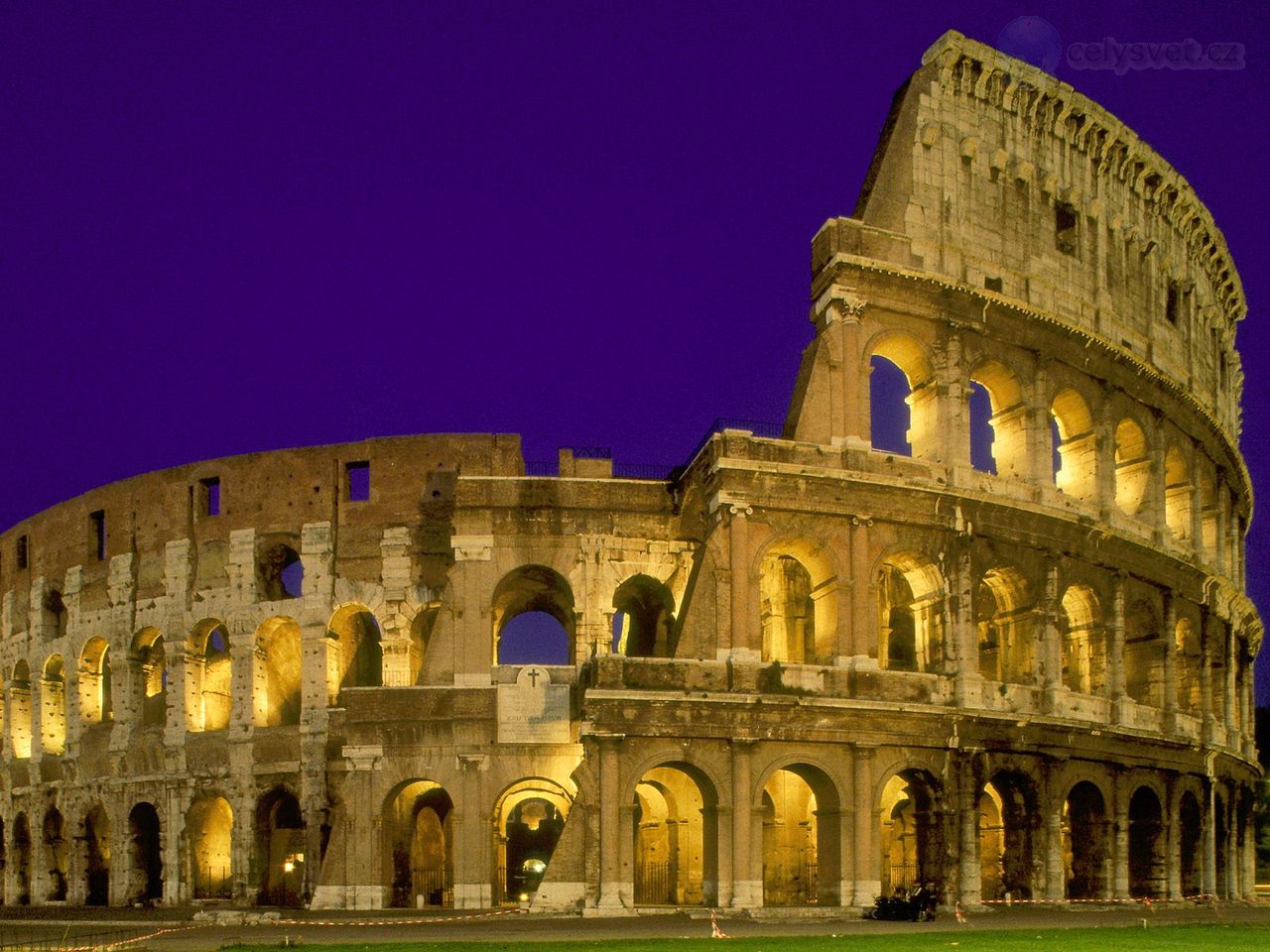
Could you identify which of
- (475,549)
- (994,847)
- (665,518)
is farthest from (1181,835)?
(475,549)

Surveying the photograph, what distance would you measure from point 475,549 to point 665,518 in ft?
12.7

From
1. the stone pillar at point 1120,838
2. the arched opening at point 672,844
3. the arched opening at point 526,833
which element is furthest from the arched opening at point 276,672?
the stone pillar at point 1120,838

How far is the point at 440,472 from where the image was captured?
31.1 m

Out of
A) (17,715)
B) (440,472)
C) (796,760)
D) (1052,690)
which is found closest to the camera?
(796,760)

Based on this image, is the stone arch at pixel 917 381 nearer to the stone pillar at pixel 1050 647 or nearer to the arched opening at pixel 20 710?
the stone pillar at pixel 1050 647

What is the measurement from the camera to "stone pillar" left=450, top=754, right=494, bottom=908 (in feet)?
89.0

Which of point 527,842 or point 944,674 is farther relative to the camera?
point 527,842

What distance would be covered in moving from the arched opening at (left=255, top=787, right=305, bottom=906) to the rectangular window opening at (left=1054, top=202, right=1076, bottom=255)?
67.1 ft

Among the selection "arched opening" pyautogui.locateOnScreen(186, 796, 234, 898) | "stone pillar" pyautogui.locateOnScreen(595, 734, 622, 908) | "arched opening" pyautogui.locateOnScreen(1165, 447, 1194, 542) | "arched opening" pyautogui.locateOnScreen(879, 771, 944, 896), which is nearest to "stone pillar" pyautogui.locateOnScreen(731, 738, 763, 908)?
"stone pillar" pyautogui.locateOnScreen(595, 734, 622, 908)

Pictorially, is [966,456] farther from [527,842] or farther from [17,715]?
[17,715]

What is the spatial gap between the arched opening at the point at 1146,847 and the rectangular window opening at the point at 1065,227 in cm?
1141

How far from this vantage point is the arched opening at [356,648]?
31.6 m

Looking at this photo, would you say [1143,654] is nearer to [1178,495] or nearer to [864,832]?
[1178,495]

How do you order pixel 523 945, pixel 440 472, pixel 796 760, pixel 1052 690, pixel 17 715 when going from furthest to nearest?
pixel 17 715 < pixel 440 472 < pixel 1052 690 < pixel 796 760 < pixel 523 945
